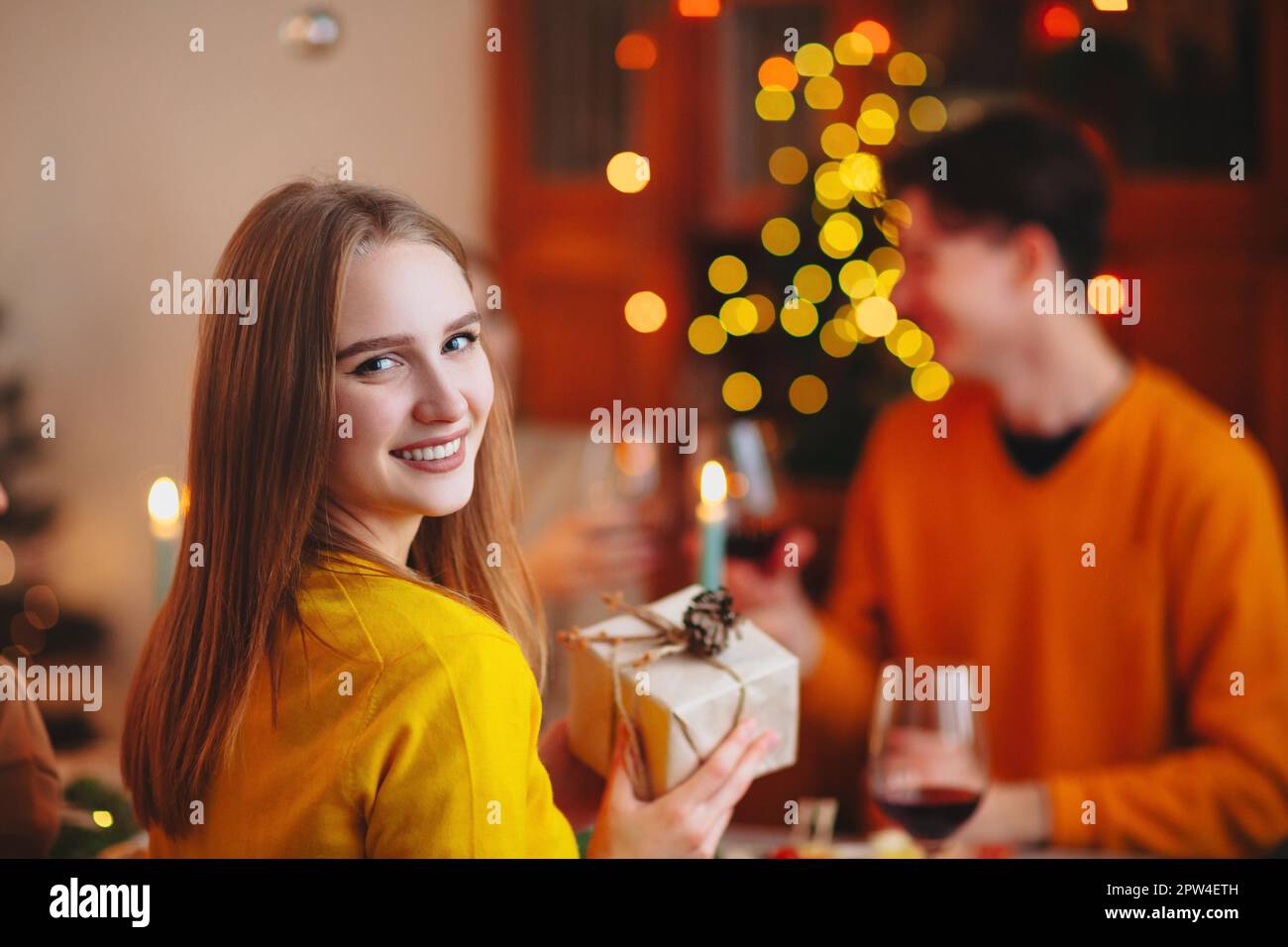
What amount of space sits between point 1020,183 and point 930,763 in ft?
2.63

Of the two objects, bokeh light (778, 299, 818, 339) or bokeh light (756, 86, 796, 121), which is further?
bokeh light (756, 86, 796, 121)

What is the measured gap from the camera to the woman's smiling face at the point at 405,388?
51cm

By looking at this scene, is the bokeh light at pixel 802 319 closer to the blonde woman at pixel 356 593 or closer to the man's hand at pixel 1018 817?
the man's hand at pixel 1018 817

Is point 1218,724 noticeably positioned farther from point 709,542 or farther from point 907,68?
point 907,68

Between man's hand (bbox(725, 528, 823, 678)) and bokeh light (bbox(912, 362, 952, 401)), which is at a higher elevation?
bokeh light (bbox(912, 362, 952, 401))

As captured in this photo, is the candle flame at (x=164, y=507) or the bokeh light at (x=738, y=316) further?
the bokeh light at (x=738, y=316)

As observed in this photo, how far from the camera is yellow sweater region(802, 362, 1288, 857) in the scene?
1.20m

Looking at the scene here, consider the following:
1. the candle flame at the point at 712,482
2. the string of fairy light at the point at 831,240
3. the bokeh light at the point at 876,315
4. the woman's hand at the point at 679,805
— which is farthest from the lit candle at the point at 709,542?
the bokeh light at the point at 876,315

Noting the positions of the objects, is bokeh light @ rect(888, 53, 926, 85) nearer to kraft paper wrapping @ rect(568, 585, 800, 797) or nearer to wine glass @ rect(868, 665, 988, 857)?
wine glass @ rect(868, 665, 988, 857)

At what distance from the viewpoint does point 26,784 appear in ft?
2.12

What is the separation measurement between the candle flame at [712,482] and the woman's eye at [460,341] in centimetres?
23

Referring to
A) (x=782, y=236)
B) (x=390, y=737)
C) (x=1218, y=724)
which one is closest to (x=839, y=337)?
(x=782, y=236)

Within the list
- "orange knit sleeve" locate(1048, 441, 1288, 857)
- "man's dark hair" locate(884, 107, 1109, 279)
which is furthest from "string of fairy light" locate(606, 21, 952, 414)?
"orange knit sleeve" locate(1048, 441, 1288, 857)
